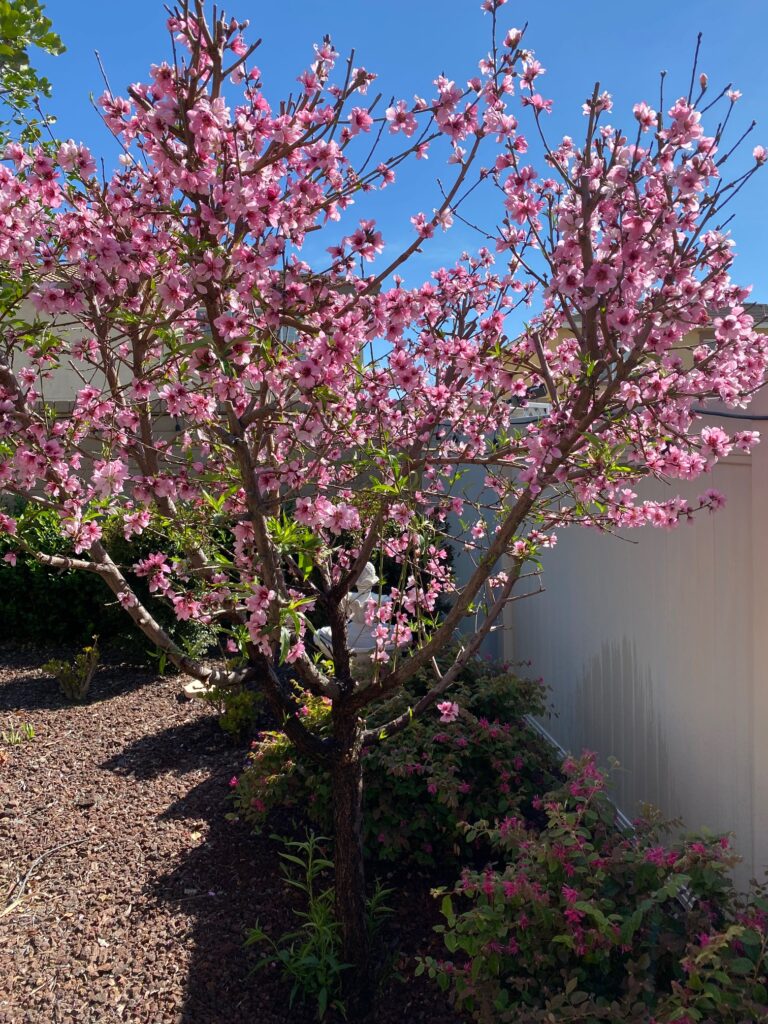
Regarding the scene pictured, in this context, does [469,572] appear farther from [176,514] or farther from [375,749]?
[176,514]

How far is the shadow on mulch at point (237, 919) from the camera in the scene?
103 inches

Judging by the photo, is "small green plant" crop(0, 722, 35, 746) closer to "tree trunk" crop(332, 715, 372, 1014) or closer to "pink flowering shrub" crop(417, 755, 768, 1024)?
"tree trunk" crop(332, 715, 372, 1014)

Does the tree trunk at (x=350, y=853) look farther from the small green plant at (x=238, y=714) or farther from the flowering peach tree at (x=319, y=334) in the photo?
the small green plant at (x=238, y=714)

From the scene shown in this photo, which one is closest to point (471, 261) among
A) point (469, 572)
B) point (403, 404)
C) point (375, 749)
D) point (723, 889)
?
point (403, 404)

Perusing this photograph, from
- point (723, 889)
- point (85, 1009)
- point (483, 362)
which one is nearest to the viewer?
point (723, 889)

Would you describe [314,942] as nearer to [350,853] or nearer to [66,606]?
[350,853]

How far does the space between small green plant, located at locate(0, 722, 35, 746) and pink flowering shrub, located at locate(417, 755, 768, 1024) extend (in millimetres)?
3645

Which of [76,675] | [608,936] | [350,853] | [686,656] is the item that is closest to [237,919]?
[350,853]

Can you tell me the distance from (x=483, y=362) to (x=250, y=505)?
0.85 meters

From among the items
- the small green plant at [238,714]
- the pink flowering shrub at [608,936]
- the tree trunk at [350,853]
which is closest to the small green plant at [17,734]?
the small green plant at [238,714]

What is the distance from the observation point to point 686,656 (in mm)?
2934

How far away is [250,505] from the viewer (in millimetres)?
2211

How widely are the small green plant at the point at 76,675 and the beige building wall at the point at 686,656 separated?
11.9 ft

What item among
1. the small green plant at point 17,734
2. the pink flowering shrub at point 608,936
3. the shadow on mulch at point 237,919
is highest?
the pink flowering shrub at point 608,936
